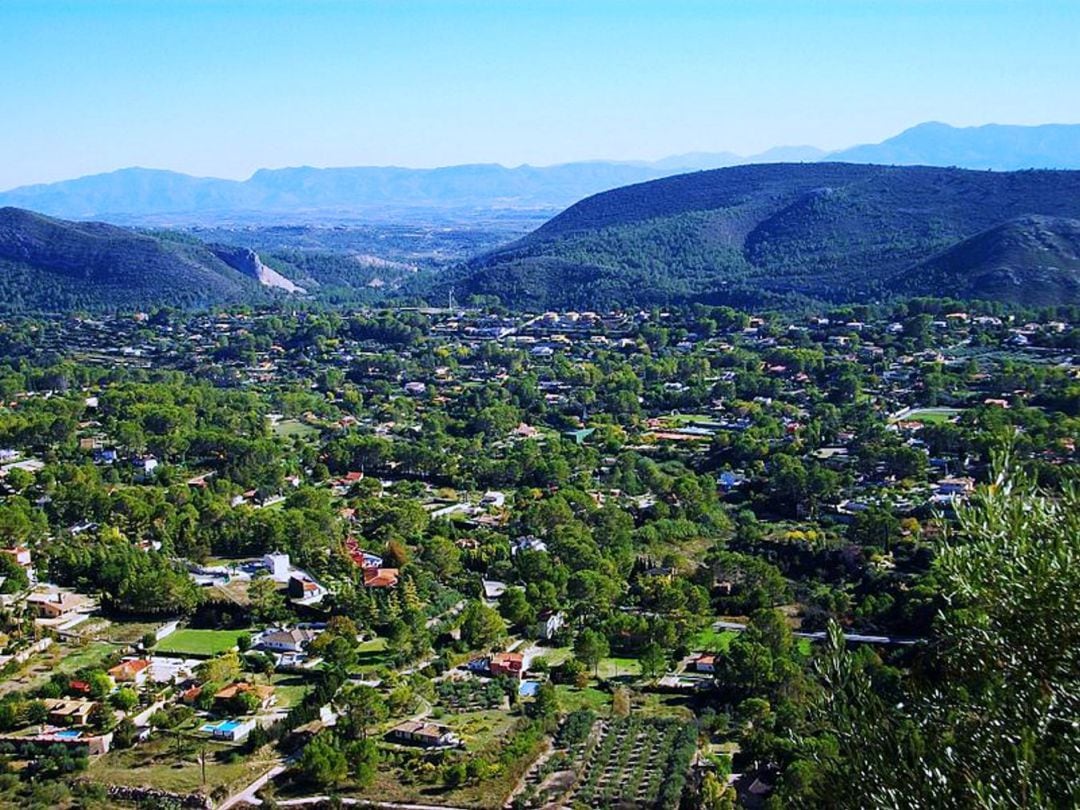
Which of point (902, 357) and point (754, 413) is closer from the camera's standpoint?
point (754, 413)

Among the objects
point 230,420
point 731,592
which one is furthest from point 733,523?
point 230,420

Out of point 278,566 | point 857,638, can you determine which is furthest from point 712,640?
point 278,566

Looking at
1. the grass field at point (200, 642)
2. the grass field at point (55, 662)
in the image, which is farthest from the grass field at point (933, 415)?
the grass field at point (55, 662)

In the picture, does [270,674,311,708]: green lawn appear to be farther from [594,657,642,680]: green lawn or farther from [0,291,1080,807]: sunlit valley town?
[594,657,642,680]: green lawn

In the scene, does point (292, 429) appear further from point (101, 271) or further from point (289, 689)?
point (101, 271)

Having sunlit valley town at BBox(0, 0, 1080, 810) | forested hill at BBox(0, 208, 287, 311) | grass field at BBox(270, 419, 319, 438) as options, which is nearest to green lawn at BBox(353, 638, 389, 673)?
sunlit valley town at BBox(0, 0, 1080, 810)

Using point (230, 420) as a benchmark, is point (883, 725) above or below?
above

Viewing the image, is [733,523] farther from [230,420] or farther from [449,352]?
[449,352]
